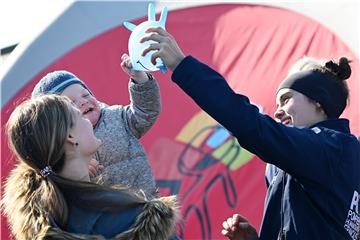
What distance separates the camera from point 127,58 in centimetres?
213

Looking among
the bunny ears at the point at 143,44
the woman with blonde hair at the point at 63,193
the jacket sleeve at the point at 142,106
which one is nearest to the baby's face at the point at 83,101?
the jacket sleeve at the point at 142,106

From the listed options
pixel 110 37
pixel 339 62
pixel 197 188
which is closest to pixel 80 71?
pixel 110 37

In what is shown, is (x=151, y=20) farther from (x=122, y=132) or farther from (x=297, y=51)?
(x=297, y=51)

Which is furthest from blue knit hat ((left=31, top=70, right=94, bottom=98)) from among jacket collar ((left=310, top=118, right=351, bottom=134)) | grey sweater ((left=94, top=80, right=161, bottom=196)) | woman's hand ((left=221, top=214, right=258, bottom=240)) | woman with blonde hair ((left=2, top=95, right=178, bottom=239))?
jacket collar ((left=310, top=118, right=351, bottom=134))

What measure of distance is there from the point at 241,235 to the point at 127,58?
0.68 meters

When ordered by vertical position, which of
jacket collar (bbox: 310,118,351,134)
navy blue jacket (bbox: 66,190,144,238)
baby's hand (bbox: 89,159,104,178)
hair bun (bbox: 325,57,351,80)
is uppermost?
hair bun (bbox: 325,57,351,80)

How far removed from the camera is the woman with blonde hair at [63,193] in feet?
5.27

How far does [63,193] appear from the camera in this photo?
5.41 feet

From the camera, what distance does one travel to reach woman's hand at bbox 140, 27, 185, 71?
163 cm

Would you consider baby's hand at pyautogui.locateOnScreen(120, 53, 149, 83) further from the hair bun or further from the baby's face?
the hair bun

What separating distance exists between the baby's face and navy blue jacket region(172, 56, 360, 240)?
583 millimetres

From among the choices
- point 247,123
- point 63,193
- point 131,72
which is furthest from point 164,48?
point 131,72

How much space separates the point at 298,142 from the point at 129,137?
2.16 feet

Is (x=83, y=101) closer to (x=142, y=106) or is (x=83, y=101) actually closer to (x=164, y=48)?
(x=142, y=106)
